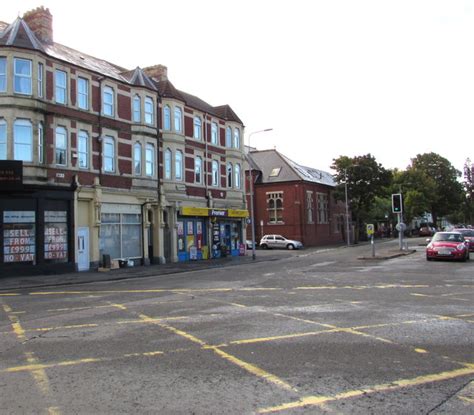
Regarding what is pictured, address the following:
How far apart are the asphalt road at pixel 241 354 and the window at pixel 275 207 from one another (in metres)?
42.2

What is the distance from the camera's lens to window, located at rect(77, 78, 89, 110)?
25.1m

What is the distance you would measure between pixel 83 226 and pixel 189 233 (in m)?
9.20

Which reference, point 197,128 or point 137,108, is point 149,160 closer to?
point 137,108

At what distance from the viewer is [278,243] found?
48469 millimetres

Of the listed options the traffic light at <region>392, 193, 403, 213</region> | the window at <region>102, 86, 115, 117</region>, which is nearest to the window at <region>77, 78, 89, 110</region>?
the window at <region>102, 86, 115, 117</region>

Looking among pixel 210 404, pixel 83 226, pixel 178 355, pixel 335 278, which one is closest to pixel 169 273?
pixel 83 226

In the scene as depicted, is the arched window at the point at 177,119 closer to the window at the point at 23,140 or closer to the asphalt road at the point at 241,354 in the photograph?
the window at the point at 23,140

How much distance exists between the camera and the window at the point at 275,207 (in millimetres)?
54969

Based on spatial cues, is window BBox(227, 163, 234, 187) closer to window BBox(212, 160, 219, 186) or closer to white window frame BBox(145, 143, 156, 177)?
window BBox(212, 160, 219, 186)

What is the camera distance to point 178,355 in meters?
6.75

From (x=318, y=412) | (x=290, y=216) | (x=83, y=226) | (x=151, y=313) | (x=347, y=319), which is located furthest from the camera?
(x=290, y=216)

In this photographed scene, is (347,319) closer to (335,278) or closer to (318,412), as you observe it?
(318,412)

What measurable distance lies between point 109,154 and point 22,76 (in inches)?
241

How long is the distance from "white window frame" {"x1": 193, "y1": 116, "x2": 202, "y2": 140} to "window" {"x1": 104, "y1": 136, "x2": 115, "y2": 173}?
7952 mm
